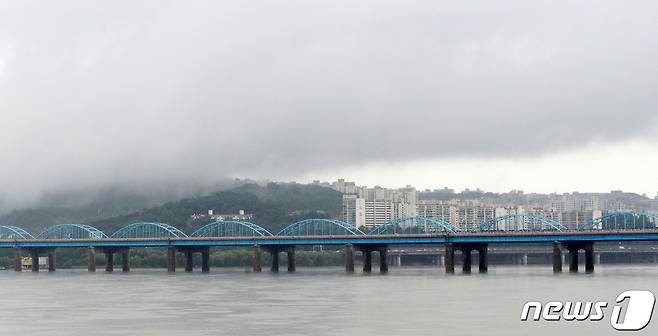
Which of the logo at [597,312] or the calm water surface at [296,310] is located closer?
the logo at [597,312]

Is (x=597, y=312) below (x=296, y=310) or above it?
above

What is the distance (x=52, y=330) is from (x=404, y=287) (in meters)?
75.2

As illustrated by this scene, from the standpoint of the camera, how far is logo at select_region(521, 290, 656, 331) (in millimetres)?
84625

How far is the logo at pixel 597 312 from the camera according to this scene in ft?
278

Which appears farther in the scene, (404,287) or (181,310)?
(404,287)

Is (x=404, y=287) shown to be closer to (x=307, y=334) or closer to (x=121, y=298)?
(x=121, y=298)

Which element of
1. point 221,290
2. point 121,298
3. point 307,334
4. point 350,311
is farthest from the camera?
point 221,290

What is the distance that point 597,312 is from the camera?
96500 millimetres

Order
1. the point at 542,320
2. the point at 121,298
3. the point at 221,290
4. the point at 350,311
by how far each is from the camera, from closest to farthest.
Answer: the point at 542,320, the point at 350,311, the point at 121,298, the point at 221,290

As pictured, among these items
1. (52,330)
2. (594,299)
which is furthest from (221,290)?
(52,330)

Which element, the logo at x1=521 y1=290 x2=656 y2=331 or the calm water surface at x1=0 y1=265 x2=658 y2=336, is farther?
the calm water surface at x1=0 y1=265 x2=658 y2=336

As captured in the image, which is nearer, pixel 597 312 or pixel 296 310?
pixel 597 312

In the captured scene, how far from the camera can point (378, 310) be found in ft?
344

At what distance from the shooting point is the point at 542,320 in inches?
3531
